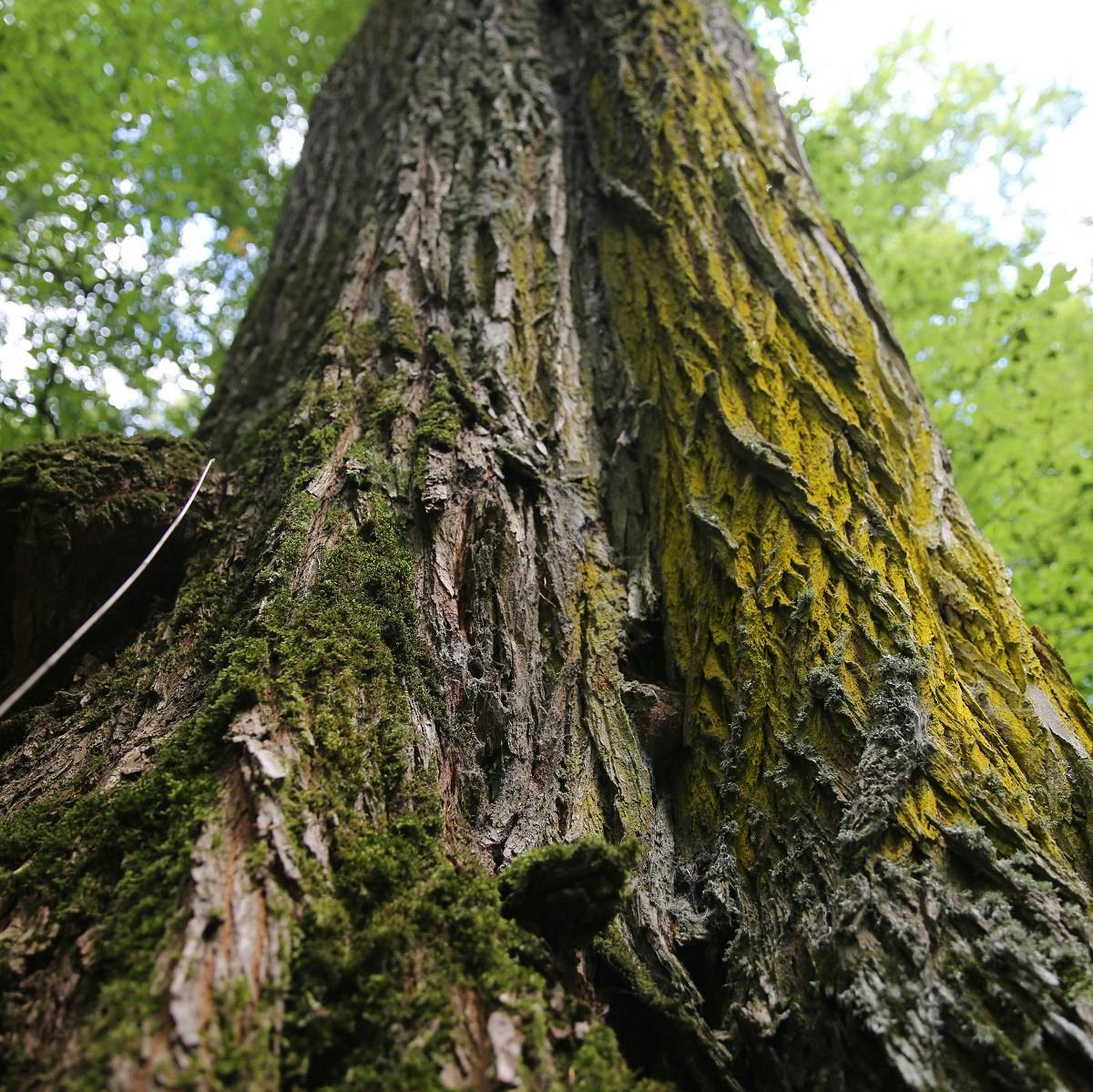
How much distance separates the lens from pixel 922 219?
8.81 metres

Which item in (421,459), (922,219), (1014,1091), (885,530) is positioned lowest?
(1014,1091)

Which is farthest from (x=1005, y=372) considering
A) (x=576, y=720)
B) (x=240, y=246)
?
(x=240, y=246)

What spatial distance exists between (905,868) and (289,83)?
382 inches

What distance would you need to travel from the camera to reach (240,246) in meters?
8.04

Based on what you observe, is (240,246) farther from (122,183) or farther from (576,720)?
(576,720)

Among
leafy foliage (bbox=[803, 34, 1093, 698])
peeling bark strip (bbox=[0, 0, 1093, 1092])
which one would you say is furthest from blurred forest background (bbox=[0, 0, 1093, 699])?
peeling bark strip (bbox=[0, 0, 1093, 1092])

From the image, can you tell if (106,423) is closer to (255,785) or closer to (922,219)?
(255,785)

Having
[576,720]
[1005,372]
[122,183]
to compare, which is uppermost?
[122,183]

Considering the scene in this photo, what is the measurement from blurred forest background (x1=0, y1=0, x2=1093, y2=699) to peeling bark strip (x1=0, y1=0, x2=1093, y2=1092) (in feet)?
9.22

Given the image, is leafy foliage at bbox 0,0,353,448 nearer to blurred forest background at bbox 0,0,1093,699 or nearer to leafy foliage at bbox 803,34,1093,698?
blurred forest background at bbox 0,0,1093,699

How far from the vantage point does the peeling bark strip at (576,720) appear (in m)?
1.31

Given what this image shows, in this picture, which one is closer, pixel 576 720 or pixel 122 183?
pixel 576 720

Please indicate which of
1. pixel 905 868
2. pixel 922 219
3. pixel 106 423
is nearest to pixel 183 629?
pixel 905 868

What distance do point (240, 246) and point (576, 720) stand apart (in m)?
7.63
